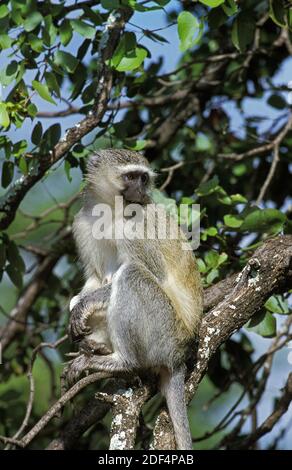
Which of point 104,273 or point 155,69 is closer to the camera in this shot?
point 104,273

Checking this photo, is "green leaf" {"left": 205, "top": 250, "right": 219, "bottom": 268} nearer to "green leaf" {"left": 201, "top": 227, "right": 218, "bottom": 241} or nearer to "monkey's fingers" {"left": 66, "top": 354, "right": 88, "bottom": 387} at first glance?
"green leaf" {"left": 201, "top": 227, "right": 218, "bottom": 241}

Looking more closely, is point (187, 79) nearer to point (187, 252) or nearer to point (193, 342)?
point (187, 252)

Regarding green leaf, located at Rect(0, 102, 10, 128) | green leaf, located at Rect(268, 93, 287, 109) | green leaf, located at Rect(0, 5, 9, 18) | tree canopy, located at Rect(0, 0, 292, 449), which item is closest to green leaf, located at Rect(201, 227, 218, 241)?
tree canopy, located at Rect(0, 0, 292, 449)

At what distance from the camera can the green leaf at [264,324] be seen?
17.5ft

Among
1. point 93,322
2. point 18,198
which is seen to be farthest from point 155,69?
point 93,322

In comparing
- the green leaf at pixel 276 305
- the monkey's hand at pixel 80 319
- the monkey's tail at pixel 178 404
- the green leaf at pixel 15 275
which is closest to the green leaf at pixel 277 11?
the green leaf at pixel 276 305

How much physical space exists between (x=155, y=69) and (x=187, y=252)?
1.97m

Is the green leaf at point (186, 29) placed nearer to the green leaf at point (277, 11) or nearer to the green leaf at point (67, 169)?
the green leaf at point (277, 11)

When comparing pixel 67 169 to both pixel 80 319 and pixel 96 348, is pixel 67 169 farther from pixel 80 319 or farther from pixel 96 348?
pixel 96 348

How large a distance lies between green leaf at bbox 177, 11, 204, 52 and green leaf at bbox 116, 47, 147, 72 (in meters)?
0.28

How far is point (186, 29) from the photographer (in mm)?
5062

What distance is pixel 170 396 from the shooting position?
4738mm

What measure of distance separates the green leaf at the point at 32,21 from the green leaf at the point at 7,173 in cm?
96
